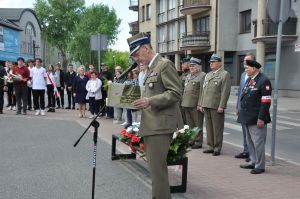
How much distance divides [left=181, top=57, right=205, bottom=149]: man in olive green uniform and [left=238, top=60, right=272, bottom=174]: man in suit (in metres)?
1.98

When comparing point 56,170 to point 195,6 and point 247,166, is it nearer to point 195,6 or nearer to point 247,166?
point 247,166

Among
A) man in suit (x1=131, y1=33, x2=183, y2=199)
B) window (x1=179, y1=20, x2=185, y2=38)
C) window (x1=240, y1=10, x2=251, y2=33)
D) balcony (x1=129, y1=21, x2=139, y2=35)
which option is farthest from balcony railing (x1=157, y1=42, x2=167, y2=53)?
man in suit (x1=131, y1=33, x2=183, y2=199)

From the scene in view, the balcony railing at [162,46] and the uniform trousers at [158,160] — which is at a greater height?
the balcony railing at [162,46]

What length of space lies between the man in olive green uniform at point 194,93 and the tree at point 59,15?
84922mm

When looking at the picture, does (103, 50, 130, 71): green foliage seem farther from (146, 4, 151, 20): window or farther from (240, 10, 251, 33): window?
(240, 10, 251, 33): window

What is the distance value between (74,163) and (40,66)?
8449 millimetres

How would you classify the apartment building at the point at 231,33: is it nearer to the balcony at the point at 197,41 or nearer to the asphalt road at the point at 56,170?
the balcony at the point at 197,41

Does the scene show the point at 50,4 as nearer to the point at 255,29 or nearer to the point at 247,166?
the point at 255,29

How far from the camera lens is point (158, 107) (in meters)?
4.21

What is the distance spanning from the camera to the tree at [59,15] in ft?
300

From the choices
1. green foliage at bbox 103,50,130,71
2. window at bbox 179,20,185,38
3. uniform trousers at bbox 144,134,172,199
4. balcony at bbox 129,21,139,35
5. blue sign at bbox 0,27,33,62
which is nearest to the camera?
uniform trousers at bbox 144,134,172,199

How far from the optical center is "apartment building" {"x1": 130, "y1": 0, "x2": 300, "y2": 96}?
1104 inches

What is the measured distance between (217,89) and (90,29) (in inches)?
2813

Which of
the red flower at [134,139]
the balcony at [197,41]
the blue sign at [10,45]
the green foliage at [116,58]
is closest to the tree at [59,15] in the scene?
the green foliage at [116,58]
